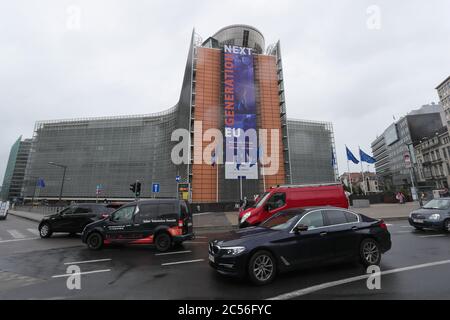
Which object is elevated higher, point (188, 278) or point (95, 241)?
point (95, 241)

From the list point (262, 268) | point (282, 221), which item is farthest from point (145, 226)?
point (262, 268)

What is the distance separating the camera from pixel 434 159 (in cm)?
7762

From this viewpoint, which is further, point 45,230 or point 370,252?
point 45,230

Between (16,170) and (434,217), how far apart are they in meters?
142

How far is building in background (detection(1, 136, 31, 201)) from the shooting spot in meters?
108

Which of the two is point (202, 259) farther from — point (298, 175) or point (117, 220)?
point (298, 175)

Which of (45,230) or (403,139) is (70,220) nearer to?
(45,230)

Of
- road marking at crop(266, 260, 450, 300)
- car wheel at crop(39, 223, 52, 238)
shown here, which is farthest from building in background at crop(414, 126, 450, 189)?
car wheel at crop(39, 223, 52, 238)

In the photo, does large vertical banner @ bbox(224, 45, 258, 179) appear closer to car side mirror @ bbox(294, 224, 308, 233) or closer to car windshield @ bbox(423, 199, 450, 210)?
car windshield @ bbox(423, 199, 450, 210)

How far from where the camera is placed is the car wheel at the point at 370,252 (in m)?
6.09

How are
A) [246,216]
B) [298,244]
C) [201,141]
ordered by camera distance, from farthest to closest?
1. [201,141]
2. [246,216]
3. [298,244]

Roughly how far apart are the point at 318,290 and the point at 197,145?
4390cm

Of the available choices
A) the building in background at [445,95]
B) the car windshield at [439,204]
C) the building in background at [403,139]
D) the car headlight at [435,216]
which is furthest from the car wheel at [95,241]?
the building in background at [403,139]
